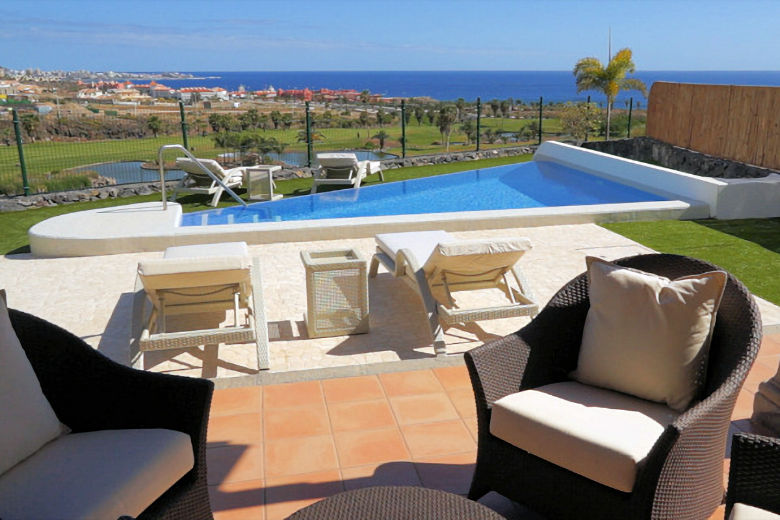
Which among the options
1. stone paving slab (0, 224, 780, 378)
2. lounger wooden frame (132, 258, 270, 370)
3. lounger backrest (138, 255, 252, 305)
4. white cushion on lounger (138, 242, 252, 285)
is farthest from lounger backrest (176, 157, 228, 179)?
white cushion on lounger (138, 242, 252, 285)

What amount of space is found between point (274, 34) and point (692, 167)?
129553 mm

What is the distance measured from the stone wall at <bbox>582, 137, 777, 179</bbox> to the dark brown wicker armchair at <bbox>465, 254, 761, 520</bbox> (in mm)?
9503

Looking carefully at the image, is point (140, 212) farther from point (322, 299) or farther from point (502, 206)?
point (502, 206)

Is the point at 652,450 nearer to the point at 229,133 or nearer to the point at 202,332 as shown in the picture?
the point at 202,332

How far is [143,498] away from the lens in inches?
88.4

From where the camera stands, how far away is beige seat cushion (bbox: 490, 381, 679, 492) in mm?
2381

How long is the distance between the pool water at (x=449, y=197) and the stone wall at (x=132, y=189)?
1500mm

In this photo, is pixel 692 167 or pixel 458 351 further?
pixel 692 167

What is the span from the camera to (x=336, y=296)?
4809mm

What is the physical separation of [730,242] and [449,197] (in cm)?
521

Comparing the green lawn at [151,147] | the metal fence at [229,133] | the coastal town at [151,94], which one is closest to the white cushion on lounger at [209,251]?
the metal fence at [229,133]

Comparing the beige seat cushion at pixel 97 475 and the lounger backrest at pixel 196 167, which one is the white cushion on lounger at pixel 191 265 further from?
the lounger backrest at pixel 196 167

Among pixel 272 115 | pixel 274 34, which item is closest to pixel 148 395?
pixel 272 115

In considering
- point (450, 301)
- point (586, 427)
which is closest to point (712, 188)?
point (450, 301)
